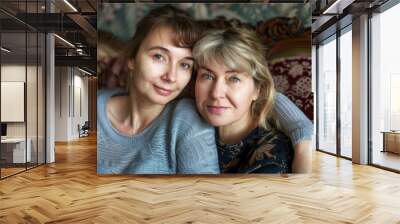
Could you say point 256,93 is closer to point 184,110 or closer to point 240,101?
point 240,101

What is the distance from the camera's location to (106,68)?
21.5 feet

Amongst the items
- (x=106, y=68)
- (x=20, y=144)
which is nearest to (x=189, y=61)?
(x=106, y=68)

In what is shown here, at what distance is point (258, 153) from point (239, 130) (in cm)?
48

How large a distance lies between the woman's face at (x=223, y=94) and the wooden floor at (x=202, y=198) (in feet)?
3.27

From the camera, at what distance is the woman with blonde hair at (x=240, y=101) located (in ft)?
20.9

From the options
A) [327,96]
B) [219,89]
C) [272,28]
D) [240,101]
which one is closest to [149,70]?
[219,89]

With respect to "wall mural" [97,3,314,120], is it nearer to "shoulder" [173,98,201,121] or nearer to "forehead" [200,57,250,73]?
"forehead" [200,57,250,73]

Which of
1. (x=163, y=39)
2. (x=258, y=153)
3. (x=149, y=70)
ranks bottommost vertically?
(x=258, y=153)

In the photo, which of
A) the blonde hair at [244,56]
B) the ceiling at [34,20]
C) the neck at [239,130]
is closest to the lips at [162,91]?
the blonde hair at [244,56]

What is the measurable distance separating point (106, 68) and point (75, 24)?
288 centimetres

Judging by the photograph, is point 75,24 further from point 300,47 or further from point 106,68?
point 300,47

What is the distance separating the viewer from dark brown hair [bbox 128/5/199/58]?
6.44 m

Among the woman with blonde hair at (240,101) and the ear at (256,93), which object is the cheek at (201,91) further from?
the ear at (256,93)

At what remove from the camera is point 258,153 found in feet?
21.4
